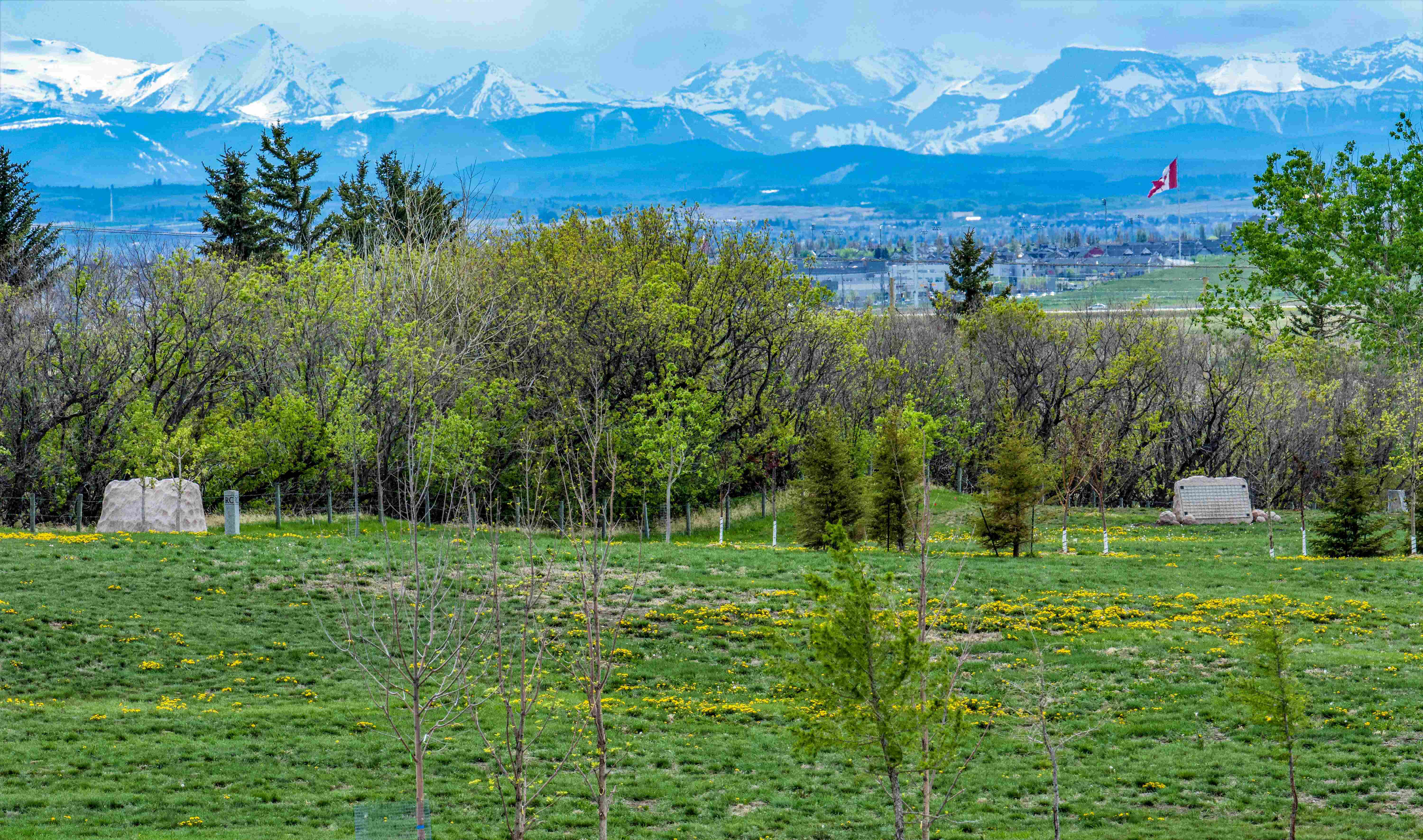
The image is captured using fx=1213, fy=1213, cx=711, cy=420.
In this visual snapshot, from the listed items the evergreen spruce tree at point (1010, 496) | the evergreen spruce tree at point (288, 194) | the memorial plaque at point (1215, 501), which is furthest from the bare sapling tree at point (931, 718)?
the evergreen spruce tree at point (288, 194)

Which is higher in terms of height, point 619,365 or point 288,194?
point 288,194

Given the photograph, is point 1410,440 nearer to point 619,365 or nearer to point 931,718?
point 619,365

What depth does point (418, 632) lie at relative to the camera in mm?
16656

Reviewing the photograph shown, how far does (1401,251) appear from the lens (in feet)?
93.3

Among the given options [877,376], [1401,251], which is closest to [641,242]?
[877,376]

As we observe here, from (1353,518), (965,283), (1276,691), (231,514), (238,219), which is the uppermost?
(238,219)

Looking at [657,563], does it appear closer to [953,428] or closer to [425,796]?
[425,796]

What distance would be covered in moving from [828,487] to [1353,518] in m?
16.3

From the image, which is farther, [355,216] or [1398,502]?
[355,216]

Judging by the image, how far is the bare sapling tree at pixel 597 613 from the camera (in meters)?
12.1

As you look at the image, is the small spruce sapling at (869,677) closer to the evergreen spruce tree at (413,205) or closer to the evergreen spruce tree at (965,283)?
the evergreen spruce tree at (413,205)

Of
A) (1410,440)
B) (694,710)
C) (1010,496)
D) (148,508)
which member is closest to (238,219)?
(148,508)

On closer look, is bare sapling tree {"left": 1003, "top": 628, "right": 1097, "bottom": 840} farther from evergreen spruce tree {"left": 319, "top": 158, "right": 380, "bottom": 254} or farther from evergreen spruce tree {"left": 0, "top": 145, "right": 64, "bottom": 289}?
evergreen spruce tree {"left": 319, "top": 158, "right": 380, "bottom": 254}

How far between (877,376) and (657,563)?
32833mm
